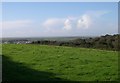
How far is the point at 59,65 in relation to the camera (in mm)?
23859

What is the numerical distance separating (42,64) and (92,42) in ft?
45.5

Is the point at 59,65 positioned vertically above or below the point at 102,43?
below

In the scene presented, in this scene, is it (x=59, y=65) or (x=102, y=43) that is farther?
(x=102, y=43)

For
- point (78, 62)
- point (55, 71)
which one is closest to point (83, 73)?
point (55, 71)

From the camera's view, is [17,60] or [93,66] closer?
[93,66]

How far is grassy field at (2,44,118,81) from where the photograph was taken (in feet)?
64.5

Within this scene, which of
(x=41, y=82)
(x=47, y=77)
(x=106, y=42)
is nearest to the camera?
(x=41, y=82)

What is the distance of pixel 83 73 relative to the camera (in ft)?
69.2

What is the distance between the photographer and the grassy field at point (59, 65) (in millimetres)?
19656

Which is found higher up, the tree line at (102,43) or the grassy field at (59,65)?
the tree line at (102,43)

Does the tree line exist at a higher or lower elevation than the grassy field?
higher

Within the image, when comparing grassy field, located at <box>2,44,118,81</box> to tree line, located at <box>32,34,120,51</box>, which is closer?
grassy field, located at <box>2,44,118,81</box>

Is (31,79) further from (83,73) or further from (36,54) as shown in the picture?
(36,54)

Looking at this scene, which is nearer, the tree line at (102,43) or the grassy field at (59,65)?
the grassy field at (59,65)
